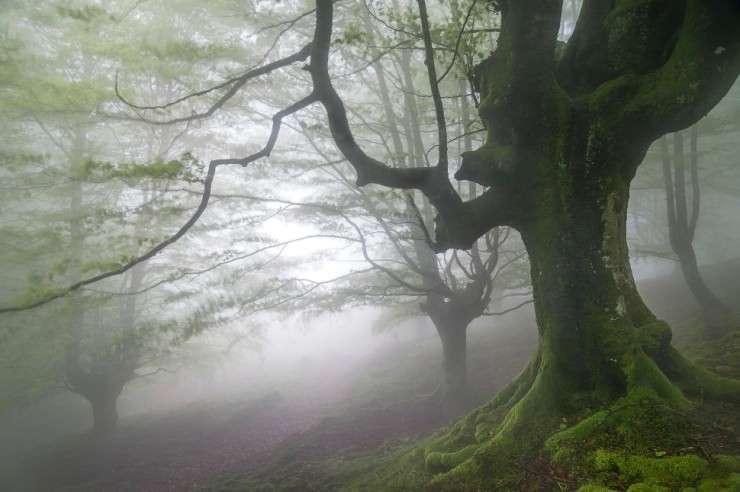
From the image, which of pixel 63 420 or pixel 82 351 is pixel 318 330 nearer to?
pixel 63 420

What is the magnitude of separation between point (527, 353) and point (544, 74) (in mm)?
9814

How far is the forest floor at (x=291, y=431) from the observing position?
7241mm

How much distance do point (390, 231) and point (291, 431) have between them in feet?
22.7

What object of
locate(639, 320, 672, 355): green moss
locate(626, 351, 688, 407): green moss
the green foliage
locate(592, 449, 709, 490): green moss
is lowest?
locate(592, 449, 709, 490): green moss

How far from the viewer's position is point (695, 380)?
3469mm

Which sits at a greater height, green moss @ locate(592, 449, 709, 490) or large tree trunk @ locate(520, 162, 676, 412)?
large tree trunk @ locate(520, 162, 676, 412)

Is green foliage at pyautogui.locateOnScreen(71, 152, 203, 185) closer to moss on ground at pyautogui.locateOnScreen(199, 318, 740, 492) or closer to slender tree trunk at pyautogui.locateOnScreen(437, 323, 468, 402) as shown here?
moss on ground at pyautogui.locateOnScreen(199, 318, 740, 492)

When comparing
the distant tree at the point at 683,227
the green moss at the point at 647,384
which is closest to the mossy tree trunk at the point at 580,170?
the green moss at the point at 647,384

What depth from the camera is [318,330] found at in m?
49.7

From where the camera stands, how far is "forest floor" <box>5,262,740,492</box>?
23.8 feet

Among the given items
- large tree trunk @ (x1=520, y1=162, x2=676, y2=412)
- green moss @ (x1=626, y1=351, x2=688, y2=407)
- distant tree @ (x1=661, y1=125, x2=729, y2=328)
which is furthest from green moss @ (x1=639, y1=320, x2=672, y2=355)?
distant tree @ (x1=661, y1=125, x2=729, y2=328)

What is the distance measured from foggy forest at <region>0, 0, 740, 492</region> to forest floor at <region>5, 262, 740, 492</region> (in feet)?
0.37

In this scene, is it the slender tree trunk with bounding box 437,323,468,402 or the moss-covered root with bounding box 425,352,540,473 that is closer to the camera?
the moss-covered root with bounding box 425,352,540,473

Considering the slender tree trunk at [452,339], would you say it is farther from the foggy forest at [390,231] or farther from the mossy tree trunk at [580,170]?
the mossy tree trunk at [580,170]
